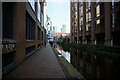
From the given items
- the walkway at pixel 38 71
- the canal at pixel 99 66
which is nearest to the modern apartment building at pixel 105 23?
the canal at pixel 99 66

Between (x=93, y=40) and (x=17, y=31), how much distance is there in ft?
154

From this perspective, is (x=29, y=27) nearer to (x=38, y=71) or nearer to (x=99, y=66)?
(x=99, y=66)

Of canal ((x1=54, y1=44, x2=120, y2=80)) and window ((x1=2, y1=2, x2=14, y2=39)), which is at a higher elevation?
window ((x1=2, y1=2, x2=14, y2=39))

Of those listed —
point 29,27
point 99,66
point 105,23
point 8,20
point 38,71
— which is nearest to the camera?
point 38,71

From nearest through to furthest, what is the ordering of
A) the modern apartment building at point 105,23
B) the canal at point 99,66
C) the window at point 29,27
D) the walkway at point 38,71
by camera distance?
the walkway at point 38,71
the canal at point 99,66
the window at point 29,27
the modern apartment building at point 105,23

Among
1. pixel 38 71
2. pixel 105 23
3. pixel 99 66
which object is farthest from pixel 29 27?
pixel 105 23

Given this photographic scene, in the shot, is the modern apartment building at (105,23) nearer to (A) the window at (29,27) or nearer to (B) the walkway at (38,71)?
(A) the window at (29,27)

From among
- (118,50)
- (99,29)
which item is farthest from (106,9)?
(118,50)

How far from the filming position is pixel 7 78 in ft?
38.0

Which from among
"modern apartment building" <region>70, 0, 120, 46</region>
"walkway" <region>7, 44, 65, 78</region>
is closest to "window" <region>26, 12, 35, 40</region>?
"walkway" <region>7, 44, 65, 78</region>

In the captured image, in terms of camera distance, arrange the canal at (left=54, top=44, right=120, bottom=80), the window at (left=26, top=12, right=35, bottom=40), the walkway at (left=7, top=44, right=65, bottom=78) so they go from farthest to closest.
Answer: the window at (left=26, top=12, right=35, bottom=40)
the canal at (left=54, top=44, right=120, bottom=80)
the walkway at (left=7, top=44, right=65, bottom=78)

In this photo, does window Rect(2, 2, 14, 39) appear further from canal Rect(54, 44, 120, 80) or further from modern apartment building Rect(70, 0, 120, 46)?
modern apartment building Rect(70, 0, 120, 46)

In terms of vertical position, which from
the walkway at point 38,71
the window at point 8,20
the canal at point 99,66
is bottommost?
the canal at point 99,66

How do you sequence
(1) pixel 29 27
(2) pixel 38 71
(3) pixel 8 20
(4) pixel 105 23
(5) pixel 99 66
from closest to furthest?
(2) pixel 38 71
(3) pixel 8 20
(5) pixel 99 66
(1) pixel 29 27
(4) pixel 105 23
